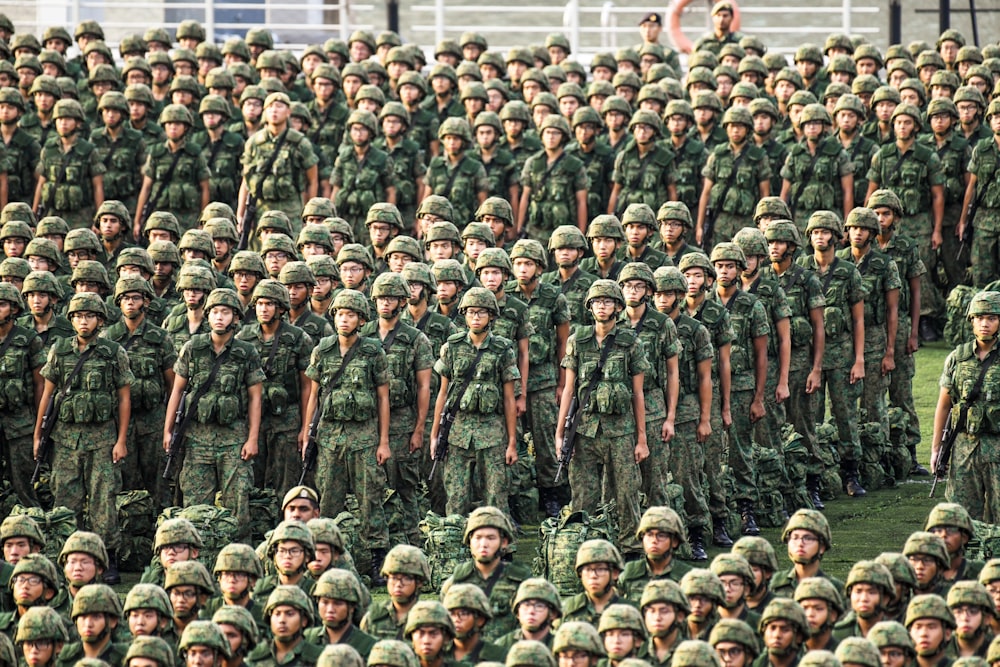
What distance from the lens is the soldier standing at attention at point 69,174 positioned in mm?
20984

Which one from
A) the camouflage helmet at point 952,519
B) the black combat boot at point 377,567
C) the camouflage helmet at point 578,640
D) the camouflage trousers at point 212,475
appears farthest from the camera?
the camouflage trousers at point 212,475

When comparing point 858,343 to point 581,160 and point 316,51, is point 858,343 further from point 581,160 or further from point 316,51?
point 316,51

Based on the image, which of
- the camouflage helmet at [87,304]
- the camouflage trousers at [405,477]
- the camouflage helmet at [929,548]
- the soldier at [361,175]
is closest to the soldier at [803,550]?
the camouflage helmet at [929,548]

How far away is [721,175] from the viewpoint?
67.8 ft

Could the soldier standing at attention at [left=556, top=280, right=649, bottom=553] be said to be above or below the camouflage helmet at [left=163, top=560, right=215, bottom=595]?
above

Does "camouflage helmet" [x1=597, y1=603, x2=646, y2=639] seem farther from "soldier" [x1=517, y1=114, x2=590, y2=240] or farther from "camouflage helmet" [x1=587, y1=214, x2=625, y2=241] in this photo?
"soldier" [x1=517, y1=114, x2=590, y2=240]

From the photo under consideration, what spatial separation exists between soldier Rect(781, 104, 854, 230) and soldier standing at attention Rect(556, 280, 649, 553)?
5190mm

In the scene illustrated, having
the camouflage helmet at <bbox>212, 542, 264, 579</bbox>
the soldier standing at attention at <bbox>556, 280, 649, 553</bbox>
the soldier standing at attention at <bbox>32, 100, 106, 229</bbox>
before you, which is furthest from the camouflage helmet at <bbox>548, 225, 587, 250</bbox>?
the soldier standing at attention at <bbox>32, 100, 106, 229</bbox>

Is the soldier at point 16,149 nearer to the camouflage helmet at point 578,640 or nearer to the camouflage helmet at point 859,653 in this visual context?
the camouflage helmet at point 578,640

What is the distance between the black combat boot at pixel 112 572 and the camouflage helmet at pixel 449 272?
2808 mm

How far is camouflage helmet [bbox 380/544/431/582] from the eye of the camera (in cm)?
1385

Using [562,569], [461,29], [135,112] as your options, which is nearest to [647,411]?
[562,569]

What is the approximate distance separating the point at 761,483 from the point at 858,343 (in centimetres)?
138

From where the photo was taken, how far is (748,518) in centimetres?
1684
